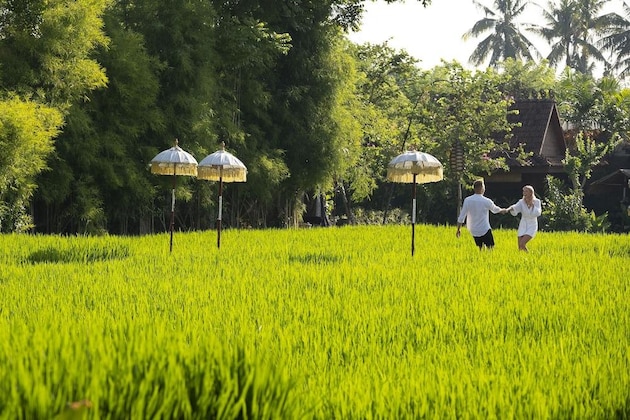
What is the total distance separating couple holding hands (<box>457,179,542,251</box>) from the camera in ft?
40.5

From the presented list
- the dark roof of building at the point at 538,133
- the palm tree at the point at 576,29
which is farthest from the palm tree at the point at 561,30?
the dark roof of building at the point at 538,133

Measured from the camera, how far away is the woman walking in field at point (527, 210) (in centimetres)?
1242

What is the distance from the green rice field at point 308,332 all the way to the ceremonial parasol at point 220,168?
1340 mm

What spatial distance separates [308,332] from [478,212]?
7337mm

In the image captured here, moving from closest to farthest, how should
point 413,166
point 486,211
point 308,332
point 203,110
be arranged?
point 308,332 < point 486,211 < point 413,166 < point 203,110

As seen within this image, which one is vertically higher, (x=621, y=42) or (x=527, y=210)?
(x=621, y=42)

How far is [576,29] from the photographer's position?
49.3 m

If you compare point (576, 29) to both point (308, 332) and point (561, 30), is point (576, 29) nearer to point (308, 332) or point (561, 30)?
point (561, 30)

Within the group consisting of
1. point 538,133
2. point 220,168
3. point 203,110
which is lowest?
point 220,168

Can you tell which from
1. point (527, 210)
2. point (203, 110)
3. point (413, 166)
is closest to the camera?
point (527, 210)

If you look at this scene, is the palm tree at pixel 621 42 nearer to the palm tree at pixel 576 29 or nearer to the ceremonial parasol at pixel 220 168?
the palm tree at pixel 576 29

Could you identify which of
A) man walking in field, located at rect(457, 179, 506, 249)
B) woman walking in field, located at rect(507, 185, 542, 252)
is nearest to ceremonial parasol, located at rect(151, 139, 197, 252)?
man walking in field, located at rect(457, 179, 506, 249)

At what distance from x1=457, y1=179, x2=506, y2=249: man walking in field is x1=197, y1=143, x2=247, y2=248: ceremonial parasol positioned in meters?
4.19

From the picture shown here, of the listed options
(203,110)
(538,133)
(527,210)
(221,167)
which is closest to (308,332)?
(527,210)
